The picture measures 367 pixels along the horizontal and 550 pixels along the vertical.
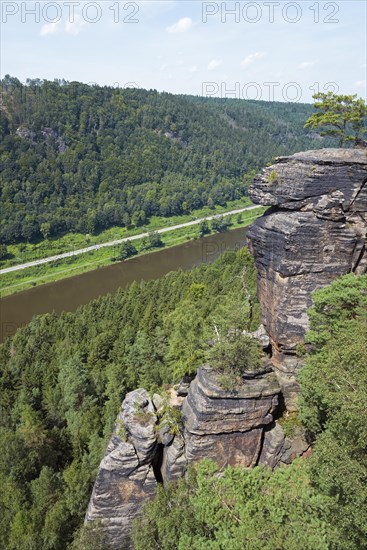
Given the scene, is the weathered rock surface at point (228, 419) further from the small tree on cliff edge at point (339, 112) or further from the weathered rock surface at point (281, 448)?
the small tree on cliff edge at point (339, 112)

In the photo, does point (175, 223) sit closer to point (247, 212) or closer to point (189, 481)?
point (247, 212)

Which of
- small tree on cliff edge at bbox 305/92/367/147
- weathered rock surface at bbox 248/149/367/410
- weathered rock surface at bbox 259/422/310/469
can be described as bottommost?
weathered rock surface at bbox 259/422/310/469

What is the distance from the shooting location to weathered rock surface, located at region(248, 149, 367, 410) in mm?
21656

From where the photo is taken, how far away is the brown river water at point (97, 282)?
70.1 meters

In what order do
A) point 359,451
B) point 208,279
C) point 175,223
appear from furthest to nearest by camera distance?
1. point 175,223
2. point 208,279
3. point 359,451

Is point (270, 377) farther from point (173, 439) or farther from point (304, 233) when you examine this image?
point (304, 233)

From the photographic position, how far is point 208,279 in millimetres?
52469

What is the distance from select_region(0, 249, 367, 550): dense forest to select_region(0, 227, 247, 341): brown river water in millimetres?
19146

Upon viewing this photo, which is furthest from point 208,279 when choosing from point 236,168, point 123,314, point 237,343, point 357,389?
point 236,168

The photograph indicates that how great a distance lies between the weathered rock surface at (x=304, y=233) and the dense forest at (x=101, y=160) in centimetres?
7772

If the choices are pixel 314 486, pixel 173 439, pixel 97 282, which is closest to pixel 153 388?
pixel 173 439

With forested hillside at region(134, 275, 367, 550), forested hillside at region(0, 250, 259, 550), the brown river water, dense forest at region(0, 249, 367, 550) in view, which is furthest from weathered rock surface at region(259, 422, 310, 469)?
the brown river water

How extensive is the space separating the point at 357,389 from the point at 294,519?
17.7ft

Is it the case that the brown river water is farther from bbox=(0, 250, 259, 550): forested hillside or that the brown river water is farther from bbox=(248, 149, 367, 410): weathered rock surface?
bbox=(248, 149, 367, 410): weathered rock surface
